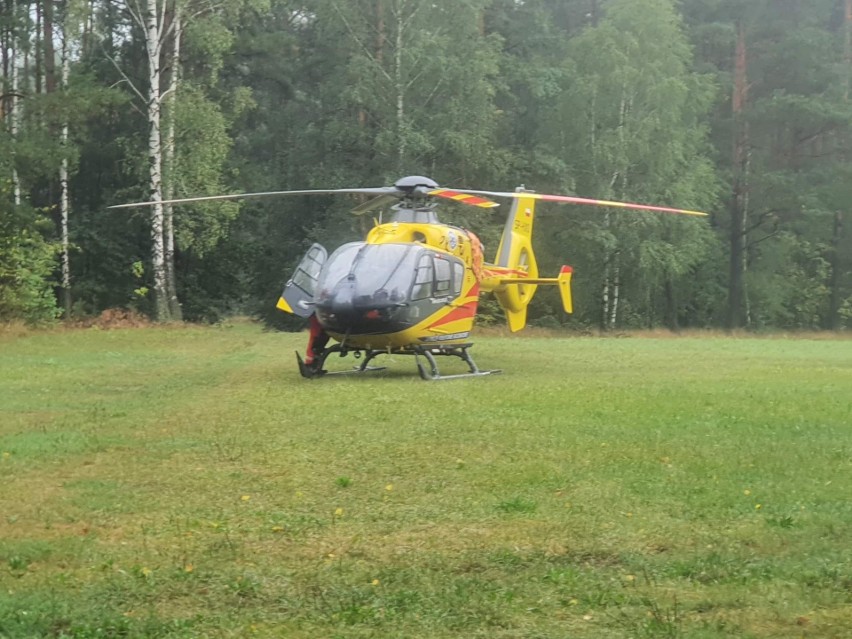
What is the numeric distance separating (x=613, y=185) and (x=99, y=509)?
3183 centimetres

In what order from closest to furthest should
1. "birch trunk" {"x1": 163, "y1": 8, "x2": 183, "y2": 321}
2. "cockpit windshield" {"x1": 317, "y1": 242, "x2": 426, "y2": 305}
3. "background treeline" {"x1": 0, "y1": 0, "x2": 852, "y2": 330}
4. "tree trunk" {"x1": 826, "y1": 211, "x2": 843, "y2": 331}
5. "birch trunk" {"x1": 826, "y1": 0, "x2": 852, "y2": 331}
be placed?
"cockpit windshield" {"x1": 317, "y1": 242, "x2": 426, "y2": 305} → "birch trunk" {"x1": 163, "y1": 8, "x2": 183, "y2": 321} → "background treeline" {"x1": 0, "y1": 0, "x2": 852, "y2": 330} → "birch trunk" {"x1": 826, "y1": 0, "x2": 852, "y2": 331} → "tree trunk" {"x1": 826, "y1": 211, "x2": 843, "y2": 331}

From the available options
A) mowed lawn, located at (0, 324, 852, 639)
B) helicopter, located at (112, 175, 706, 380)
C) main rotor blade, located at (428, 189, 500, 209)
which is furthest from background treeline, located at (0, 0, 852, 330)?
mowed lawn, located at (0, 324, 852, 639)

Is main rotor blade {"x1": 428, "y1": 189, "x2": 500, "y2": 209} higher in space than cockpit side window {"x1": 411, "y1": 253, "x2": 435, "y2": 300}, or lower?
higher

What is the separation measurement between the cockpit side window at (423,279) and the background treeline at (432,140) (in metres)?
13.0

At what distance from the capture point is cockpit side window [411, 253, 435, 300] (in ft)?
48.2

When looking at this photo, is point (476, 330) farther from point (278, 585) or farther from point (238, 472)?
point (278, 585)

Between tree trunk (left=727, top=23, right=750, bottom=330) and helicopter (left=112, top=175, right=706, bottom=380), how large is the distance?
2707 centimetres

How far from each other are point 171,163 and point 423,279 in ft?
47.6

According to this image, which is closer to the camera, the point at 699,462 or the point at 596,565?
the point at 596,565

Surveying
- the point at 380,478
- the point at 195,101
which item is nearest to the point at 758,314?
the point at 195,101

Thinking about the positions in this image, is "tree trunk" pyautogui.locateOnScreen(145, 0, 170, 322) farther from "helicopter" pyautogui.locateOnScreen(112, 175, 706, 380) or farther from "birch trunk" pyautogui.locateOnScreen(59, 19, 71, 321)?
"helicopter" pyautogui.locateOnScreen(112, 175, 706, 380)

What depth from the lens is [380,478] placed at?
25.0 feet

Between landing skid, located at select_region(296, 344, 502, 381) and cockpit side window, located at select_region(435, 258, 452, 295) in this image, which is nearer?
landing skid, located at select_region(296, 344, 502, 381)

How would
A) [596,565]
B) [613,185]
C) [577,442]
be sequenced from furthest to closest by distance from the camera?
[613,185], [577,442], [596,565]
